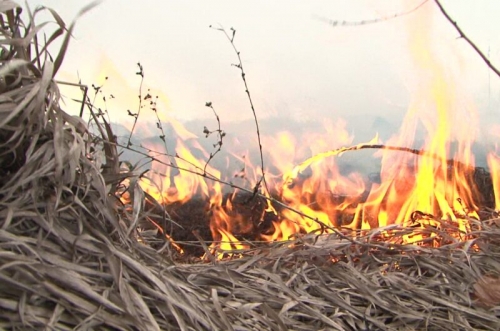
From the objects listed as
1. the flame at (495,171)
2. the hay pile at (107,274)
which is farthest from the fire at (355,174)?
the hay pile at (107,274)

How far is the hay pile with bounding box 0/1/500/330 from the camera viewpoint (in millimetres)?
567

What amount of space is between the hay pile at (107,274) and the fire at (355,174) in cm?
86

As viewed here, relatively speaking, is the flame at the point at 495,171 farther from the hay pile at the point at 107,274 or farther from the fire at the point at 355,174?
the hay pile at the point at 107,274

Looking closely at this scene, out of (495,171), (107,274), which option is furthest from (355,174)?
(107,274)

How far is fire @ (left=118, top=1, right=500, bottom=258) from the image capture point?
1.76m

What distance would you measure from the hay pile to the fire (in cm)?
86

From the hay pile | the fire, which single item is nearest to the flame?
the fire

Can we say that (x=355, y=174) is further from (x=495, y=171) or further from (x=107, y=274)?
(x=107, y=274)

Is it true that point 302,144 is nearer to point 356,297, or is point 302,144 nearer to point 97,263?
point 356,297

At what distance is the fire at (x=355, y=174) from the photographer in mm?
1756

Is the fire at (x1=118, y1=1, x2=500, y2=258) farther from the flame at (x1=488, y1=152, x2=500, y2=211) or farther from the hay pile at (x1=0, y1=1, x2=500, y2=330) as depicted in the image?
the hay pile at (x1=0, y1=1, x2=500, y2=330)

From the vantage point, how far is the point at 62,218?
2.11 feet

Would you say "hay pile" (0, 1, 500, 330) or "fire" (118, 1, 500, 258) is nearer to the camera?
"hay pile" (0, 1, 500, 330)

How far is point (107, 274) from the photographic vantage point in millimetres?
606
